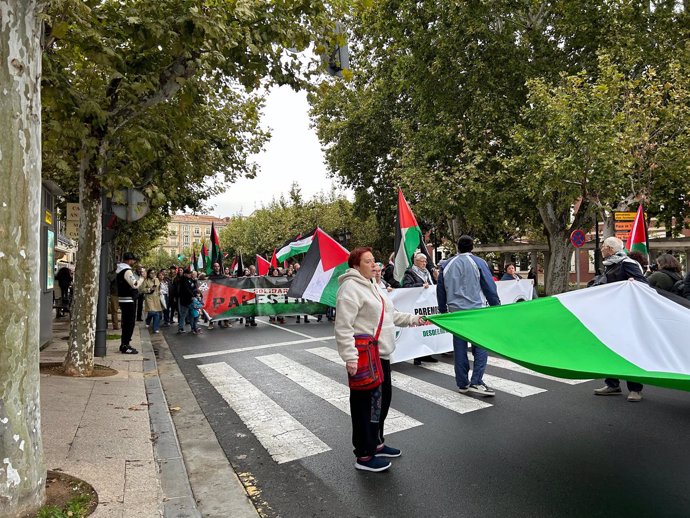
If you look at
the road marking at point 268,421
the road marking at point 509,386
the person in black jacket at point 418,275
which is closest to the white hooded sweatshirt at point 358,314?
the road marking at point 268,421

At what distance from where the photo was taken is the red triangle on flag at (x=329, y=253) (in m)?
10.5

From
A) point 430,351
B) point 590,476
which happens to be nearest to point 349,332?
point 590,476

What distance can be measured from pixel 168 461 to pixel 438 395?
3.44m

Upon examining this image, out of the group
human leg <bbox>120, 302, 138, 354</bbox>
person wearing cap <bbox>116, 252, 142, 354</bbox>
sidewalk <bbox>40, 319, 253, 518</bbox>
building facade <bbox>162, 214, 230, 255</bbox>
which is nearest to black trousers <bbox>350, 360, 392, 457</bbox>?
sidewalk <bbox>40, 319, 253, 518</bbox>

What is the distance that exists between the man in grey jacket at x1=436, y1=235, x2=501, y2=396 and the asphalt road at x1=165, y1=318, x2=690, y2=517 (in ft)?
1.06

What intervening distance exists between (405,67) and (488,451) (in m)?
19.9

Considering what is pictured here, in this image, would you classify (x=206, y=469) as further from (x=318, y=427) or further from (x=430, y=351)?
(x=430, y=351)

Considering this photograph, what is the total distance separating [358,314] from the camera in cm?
467

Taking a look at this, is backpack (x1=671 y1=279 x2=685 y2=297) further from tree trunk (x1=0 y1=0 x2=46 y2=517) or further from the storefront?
the storefront

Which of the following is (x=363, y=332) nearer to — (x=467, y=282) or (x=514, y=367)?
(x=467, y=282)

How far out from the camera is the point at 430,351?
9.30 meters

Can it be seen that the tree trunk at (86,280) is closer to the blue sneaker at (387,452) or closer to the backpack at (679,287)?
the blue sneaker at (387,452)

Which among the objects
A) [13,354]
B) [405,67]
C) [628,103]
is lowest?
[13,354]

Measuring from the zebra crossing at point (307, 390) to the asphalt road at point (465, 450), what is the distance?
3 cm
